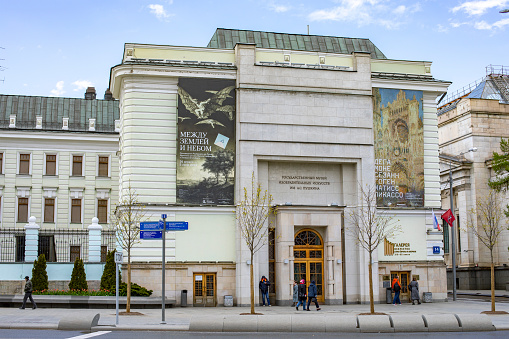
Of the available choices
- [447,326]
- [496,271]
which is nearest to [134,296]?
[447,326]

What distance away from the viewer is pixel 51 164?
5888cm

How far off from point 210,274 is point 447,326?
15907 millimetres

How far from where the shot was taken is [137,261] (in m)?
34.8

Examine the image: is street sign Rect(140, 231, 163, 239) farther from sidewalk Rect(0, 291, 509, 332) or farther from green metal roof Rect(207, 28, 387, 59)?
green metal roof Rect(207, 28, 387, 59)

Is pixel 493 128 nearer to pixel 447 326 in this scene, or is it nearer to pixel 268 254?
pixel 268 254

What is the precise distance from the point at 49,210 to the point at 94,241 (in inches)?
926

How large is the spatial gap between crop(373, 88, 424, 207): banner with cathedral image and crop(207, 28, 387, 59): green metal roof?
5234 millimetres

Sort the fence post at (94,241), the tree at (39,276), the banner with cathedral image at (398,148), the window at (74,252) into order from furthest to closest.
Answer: the window at (74,252), the banner with cathedral image at (398,148), the fence post at (94,241), the tree at (39,276)

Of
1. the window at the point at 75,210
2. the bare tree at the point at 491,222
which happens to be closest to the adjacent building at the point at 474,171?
the bare tree at the point at 491,222

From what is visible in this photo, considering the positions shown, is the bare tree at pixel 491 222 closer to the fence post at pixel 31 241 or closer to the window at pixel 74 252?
the fence post at pixel 31 241

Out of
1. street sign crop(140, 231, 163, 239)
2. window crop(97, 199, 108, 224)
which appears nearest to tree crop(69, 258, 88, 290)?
street sign crop(140, 231, 163, 239)

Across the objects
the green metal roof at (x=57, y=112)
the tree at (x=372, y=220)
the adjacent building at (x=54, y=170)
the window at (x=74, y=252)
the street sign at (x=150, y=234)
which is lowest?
the window at (x=74, y=252)

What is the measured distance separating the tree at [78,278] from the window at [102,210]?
2429cm

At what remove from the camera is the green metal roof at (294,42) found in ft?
138
